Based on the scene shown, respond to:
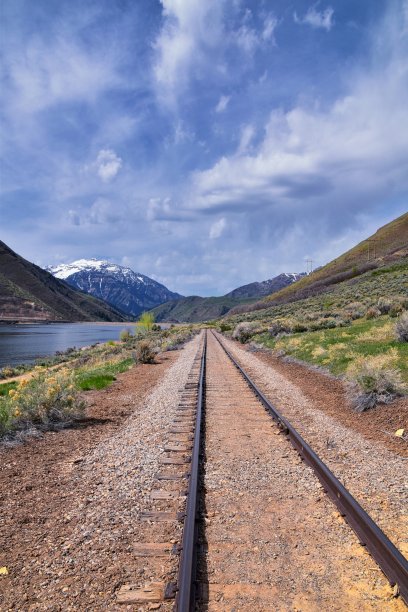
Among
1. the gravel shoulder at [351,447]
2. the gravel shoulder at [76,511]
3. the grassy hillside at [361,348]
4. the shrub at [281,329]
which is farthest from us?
the shrub at [281,329]

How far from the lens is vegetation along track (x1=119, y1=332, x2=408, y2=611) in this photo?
3.61m

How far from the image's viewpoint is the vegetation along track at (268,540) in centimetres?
361

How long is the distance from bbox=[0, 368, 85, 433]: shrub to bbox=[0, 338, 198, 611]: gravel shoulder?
1.96ft

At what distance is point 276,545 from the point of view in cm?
441

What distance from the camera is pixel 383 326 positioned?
19.0 metres

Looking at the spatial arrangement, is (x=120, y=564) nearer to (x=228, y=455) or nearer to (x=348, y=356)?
(x=228, y=455)

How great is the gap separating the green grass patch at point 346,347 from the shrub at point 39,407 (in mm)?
8411

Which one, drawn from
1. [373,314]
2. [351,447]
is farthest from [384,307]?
[351,447]

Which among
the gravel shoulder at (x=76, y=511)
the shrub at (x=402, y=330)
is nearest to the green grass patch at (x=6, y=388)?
the gravel shoulder at (x=76, y=511)

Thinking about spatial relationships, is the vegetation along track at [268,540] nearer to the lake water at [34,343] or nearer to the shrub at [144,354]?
the shrub at [144,354]

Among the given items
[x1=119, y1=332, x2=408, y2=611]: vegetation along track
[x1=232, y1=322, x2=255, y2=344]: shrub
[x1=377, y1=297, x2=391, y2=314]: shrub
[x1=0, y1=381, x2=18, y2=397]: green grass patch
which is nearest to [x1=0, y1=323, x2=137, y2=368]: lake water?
[x1=0, y1=381, x2=18, y2=397]: green grass patch

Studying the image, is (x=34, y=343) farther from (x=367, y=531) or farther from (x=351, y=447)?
(x=367, y=531)

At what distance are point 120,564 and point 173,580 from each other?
24.0 inches

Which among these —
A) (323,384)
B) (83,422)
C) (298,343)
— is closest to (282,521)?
(83,422)
